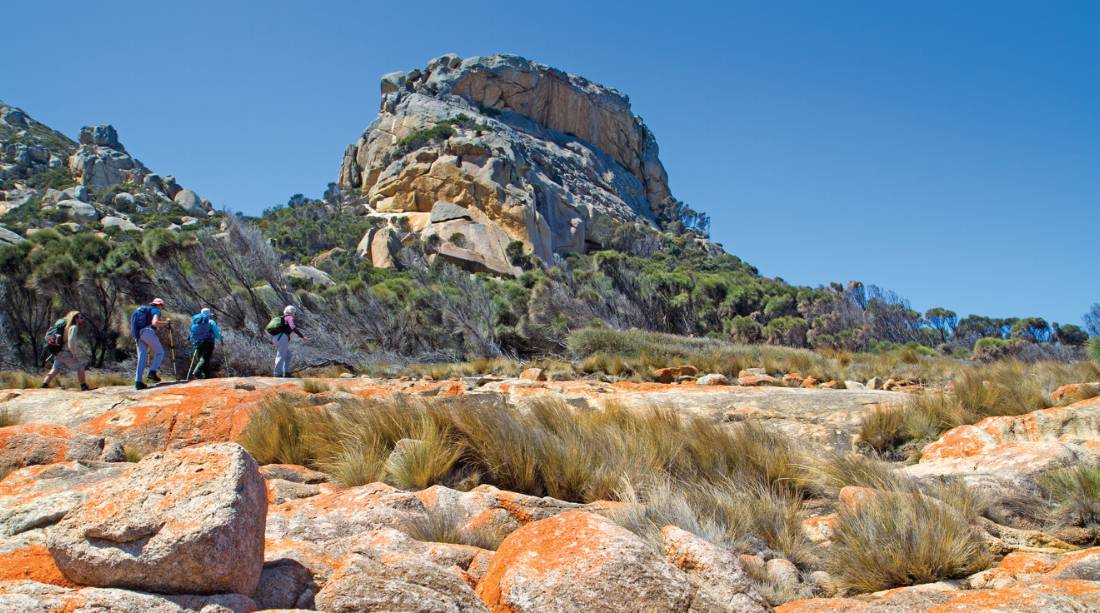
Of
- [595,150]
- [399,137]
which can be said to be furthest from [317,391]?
[595,150]

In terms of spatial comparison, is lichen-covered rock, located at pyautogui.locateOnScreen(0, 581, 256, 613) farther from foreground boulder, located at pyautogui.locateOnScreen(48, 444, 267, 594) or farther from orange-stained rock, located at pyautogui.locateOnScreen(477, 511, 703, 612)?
orange-stained rock, located at pyautogui.locateOnScreen(477, 511, 703, 612)

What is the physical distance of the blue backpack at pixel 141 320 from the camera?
11.2 meters

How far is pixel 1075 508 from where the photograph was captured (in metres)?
3.83

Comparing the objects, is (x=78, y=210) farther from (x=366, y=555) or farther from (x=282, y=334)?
(x=366, y=555)

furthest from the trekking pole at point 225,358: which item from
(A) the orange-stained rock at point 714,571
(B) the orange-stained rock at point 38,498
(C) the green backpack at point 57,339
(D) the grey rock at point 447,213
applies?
(D) the grey rock at point 447,213

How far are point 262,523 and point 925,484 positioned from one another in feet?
12.9

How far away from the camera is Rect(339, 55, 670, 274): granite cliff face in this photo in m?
48.8

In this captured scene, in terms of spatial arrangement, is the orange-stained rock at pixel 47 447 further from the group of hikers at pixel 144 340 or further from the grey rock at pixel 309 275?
the grey rock at pixel 309 275

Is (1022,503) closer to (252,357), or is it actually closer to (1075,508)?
(1075,508)

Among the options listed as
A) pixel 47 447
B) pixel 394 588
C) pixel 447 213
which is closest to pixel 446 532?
pixel 394 588

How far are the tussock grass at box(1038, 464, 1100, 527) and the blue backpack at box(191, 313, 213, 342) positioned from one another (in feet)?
37.8

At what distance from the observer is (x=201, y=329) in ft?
37.6

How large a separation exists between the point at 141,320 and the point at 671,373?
9217mm

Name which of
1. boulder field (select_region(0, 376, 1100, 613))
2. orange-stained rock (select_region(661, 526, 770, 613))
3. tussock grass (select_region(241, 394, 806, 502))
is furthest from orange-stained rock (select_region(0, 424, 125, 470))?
orange-stained rock (select_region(661, 526, 770, 613))
